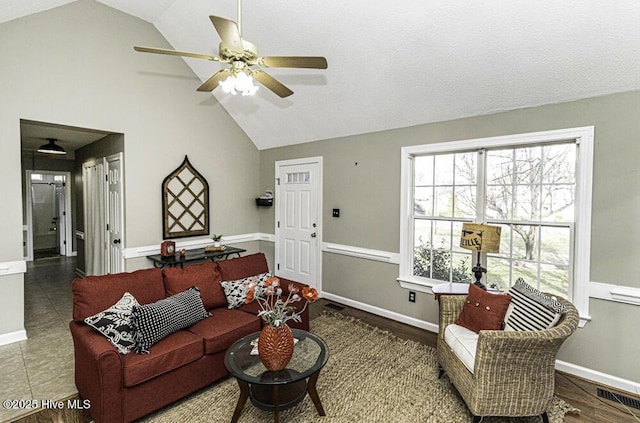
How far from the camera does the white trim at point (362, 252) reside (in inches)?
154

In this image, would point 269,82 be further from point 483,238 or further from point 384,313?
point 384,313

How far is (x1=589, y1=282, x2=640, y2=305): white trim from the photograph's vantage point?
2465mm

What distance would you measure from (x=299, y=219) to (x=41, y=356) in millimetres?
3387

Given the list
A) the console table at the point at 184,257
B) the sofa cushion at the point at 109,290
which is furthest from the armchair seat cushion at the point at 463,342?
the console table at the point at 184,257

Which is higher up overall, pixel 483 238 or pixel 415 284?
pixel 483 238

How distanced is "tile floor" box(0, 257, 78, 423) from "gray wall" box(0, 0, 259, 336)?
1.13 feet

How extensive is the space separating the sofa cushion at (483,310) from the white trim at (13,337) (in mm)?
4427

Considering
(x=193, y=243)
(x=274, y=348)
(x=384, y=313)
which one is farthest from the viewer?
(x=193, y=243)

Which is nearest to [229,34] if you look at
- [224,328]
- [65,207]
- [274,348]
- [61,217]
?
[274,348]

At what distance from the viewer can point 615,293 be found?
8.30 ft

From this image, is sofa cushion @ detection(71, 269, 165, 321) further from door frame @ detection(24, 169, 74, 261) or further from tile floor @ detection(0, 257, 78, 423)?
door frame @ detection(24, 169, 74, 261)

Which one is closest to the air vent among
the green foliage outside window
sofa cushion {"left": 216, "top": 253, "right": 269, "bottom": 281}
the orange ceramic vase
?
the green foliage outside window

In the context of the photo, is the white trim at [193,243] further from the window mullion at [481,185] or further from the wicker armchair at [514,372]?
the wicker armchair at [514,372]

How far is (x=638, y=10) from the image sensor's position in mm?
2008
